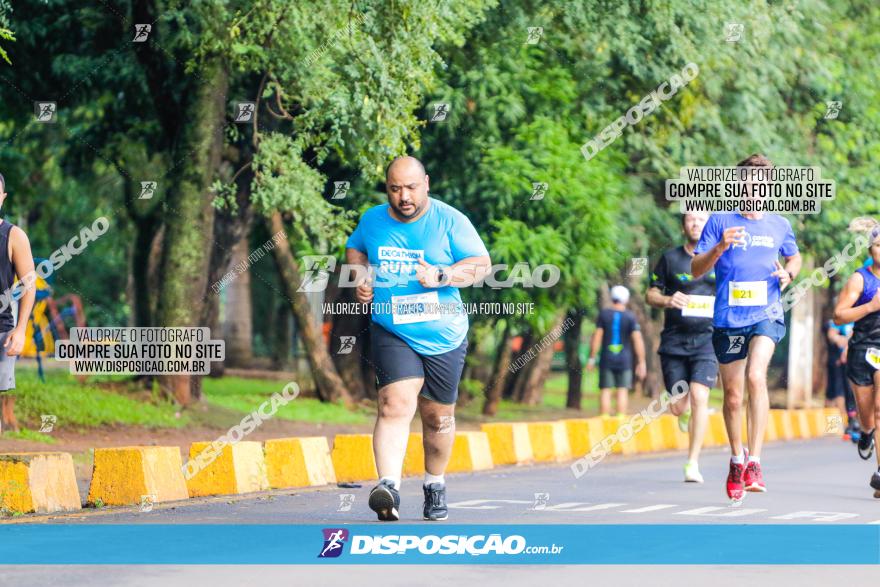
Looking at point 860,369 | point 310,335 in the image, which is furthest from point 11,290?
point 310,335

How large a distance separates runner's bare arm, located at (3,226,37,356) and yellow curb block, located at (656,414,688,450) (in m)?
12.6

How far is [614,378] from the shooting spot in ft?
70.8

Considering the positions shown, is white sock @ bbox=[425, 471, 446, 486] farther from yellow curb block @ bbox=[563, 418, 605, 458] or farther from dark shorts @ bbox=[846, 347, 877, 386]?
yellow curb block @ bbox=[563, 418, 605, 458]

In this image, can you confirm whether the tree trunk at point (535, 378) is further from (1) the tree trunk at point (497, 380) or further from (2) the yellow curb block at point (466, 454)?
(2) the yellow curb block at point (466, 454)

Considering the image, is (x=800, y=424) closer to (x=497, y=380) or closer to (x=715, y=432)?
(x=715, y=432)

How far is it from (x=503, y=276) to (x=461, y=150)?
179 centimetres

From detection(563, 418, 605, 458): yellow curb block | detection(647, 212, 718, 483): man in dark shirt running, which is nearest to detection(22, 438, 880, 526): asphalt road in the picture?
detection(647, 212, 718, 483): man in dark shirt running

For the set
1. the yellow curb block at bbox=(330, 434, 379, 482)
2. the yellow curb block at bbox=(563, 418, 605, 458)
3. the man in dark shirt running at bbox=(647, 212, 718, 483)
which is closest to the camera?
the man in dark shirt running at bbox=(647, 212, 718, 483)

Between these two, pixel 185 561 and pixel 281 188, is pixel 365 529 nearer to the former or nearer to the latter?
pixel 185 561

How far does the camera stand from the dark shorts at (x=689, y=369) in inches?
575

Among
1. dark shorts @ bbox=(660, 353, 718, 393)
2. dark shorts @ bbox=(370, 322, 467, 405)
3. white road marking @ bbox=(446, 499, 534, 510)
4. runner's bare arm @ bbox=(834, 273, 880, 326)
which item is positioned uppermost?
runner's bare arm @ bbox=(834, 273, 880, 326)

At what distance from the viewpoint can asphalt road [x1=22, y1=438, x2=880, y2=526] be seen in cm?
1047

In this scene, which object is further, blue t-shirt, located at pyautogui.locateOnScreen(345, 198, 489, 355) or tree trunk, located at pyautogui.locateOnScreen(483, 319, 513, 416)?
tree trunk, located at pyautogui.locateOnScreen(483, 319, 513, 416)

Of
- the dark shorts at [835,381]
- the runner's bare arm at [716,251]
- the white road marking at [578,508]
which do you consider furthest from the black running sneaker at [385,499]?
the dark shorts at [835,381]
